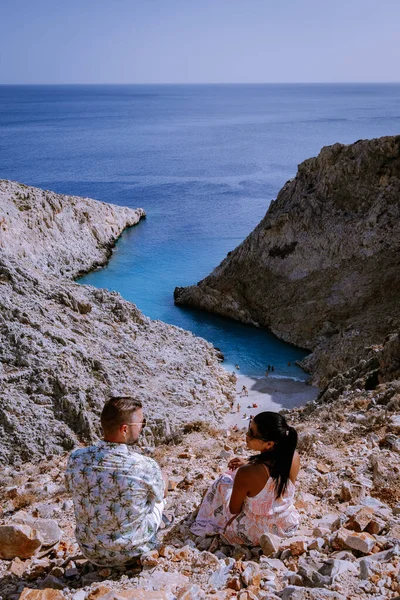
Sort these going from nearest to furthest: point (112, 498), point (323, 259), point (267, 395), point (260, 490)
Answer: point (112, 498) < point (260, 490) < point (267, 395) < point (323, 259)

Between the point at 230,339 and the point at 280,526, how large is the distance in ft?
98.0

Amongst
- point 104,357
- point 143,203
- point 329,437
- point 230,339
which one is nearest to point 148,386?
point 104,357

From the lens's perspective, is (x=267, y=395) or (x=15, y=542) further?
(x=267, y=395)

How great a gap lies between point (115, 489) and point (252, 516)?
1623 mm

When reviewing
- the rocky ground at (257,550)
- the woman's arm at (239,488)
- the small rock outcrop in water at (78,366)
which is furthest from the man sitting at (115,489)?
the small rock outcrop in water at (78,366)

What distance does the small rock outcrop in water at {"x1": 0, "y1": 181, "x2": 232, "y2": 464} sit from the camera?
16531 millimetres

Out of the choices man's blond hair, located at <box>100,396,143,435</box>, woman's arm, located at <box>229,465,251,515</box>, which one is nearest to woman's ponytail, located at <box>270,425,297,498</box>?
woman's arm, located at <box>229,465,251,515</box>

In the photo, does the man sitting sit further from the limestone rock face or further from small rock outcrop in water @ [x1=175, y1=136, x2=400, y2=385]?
small rock outcrop in water @ [x1=175, y1=136, x2=400, y2=385]

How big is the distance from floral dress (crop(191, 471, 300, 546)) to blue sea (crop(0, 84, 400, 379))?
25.0m

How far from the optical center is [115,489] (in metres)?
5.54

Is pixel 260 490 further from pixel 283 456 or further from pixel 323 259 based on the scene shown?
pixel 323 259

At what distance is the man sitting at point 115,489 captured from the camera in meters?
5.50

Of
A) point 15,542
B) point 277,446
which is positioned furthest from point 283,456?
point 15,542

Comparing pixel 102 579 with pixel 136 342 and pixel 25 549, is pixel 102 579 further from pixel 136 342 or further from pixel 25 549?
pixel 136 342
